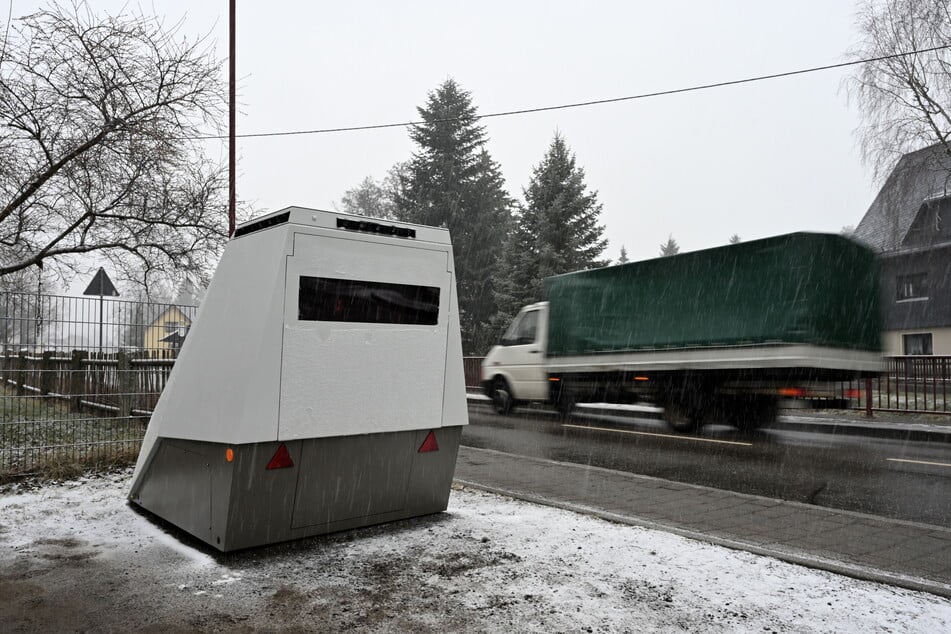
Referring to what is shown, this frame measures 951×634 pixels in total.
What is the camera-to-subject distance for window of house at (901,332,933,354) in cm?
3111

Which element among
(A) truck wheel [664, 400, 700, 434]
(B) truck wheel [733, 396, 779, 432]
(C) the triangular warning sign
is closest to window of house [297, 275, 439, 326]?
(C) the triangular warning sign

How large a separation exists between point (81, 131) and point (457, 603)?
766 cm

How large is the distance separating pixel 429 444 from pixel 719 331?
819cm

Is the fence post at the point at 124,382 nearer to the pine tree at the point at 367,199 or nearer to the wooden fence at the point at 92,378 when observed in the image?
the wooden fence at the point at 92,378

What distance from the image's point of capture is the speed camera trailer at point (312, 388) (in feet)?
14.6

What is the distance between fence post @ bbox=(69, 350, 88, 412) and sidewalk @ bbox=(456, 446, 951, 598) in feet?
13.8

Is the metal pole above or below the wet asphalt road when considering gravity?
above

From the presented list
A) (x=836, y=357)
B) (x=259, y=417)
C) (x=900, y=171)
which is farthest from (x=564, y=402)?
(x=900, y=171)

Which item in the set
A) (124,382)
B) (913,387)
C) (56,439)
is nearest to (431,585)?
(56,439)

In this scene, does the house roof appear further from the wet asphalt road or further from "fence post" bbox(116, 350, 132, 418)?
"fence post" bbox(116, 350, 132, 418)

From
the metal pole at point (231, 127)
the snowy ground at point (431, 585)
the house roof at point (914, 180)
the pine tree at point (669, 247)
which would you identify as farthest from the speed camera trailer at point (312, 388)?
the pine tree at point (669, 247)

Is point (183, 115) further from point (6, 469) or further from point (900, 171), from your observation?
point (900, 171)

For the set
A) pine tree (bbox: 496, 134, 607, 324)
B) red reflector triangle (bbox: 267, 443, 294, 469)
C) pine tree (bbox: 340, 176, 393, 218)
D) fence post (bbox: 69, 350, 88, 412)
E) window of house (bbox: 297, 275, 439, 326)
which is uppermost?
pine tree (bbox: 340, 176, 393, 218)

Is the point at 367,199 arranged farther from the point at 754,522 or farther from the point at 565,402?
the point at 754,522
